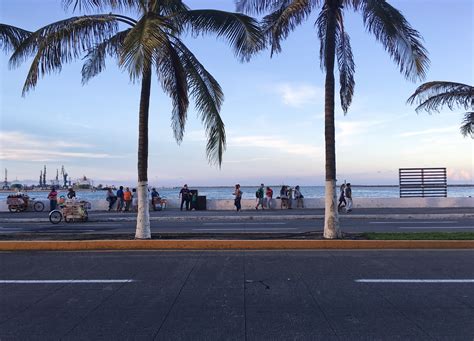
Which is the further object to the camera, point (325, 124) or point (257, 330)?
point (325, 124)

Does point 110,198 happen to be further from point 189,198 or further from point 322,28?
point 322,28

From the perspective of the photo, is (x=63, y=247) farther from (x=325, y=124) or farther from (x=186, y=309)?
(x=325, y=124)

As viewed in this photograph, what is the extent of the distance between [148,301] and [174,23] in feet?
27.0

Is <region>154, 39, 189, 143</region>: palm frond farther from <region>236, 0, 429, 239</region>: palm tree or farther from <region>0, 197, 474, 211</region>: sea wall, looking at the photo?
<region>0, 197, 474, 211</region>: sea wall

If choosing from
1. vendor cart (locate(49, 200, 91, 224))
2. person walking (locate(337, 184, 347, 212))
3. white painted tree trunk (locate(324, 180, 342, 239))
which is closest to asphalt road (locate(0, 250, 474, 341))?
white painted tree trunk (locate(324, 180, 342, 239))

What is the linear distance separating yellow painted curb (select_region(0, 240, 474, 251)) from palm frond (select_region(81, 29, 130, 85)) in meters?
5.04

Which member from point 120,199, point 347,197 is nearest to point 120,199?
point 120,199

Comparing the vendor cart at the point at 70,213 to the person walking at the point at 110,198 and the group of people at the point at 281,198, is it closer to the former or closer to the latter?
the person walking at the point at 110,198

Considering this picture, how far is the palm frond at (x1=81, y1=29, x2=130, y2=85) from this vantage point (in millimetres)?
13059

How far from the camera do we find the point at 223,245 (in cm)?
1189

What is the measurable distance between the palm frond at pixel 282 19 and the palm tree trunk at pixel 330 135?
0.79 metres

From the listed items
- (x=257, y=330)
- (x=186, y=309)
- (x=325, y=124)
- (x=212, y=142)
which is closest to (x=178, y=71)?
(x=212, y=142)

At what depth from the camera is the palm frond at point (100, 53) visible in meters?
13.1

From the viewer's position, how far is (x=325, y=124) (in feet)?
42.1
